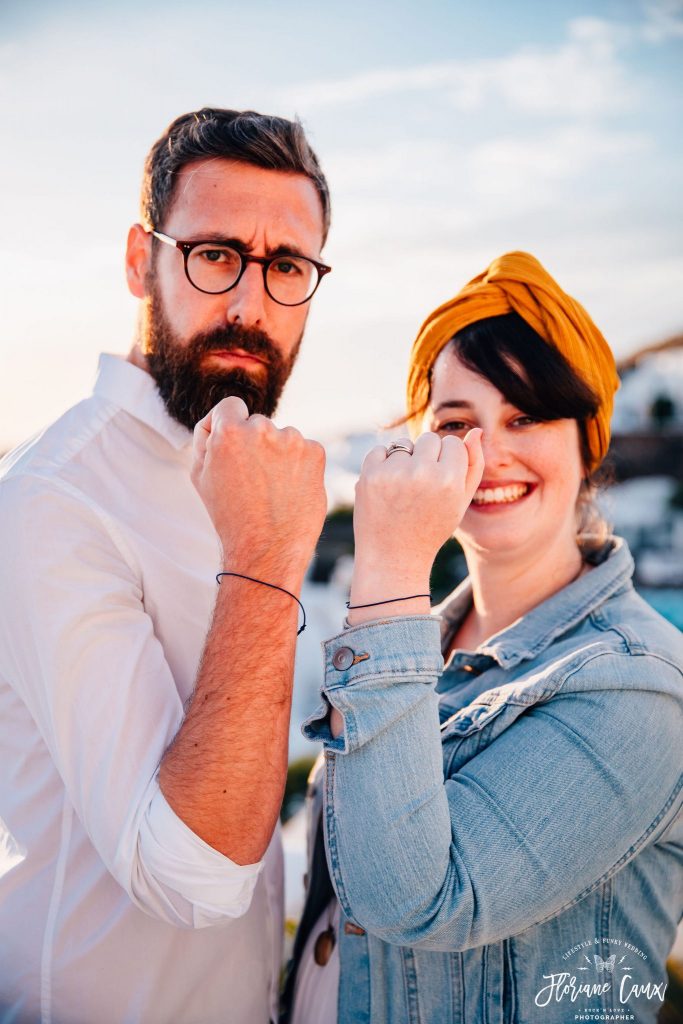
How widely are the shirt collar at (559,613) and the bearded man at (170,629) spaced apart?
766mm

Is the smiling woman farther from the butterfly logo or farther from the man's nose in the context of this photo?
the man's nose

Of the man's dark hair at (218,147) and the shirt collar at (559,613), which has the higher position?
the man's dark hair at (218,147)

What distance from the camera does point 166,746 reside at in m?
1.67

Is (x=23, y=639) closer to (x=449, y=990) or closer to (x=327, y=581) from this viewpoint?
(x=449, y=990)

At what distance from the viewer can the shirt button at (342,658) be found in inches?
62.9

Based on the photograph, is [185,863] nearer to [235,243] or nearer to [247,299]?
[247,299]

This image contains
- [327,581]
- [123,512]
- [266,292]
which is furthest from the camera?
[327,581]

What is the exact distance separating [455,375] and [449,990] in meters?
1.61

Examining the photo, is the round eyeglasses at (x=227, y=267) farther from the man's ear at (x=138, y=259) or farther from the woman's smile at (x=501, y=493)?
the woman's smile at (x=501, y=493)

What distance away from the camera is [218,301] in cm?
224

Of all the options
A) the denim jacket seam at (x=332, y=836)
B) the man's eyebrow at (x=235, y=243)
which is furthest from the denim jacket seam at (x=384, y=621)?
the man's eyebrow at (x=235, y=243)

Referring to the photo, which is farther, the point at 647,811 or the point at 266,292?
the point at 266,292

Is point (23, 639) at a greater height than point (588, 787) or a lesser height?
greater

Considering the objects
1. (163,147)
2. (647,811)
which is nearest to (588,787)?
(647,811)
